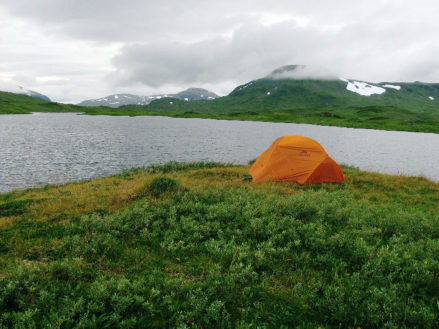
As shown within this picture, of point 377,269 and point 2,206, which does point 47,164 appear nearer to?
point 2,206

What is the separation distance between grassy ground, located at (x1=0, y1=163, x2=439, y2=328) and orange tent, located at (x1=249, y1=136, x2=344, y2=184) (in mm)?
5991

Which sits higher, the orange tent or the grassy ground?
the orange tent

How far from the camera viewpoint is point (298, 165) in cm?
1916

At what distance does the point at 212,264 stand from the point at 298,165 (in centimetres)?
1361

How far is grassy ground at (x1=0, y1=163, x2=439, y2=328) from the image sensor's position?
5605 mm

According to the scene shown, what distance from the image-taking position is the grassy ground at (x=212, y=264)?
5605 mm

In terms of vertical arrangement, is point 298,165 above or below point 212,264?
above

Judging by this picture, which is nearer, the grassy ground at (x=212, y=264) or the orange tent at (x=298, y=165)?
the grassy ground at (x=212, y=264)

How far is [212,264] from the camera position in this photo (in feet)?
24.1

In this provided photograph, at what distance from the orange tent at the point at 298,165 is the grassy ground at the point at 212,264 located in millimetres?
5991

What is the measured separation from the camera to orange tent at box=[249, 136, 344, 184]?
1894cm

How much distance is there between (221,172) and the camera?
900 inches

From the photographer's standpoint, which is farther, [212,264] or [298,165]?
[298,165]

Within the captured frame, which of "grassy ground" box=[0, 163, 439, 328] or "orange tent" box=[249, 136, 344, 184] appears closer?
"grassy ground" box=[0, 163, 439, 328]
